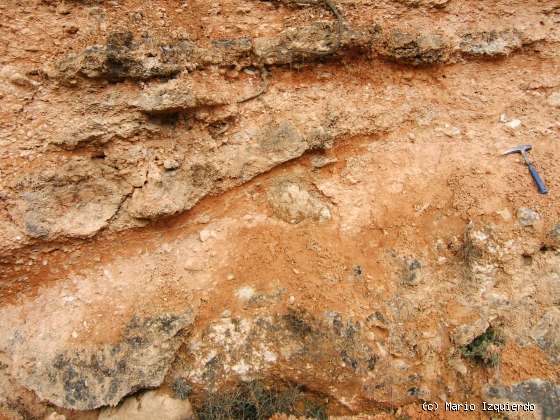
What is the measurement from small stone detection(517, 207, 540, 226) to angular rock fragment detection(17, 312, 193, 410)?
3.37 metres

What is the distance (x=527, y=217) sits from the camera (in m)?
3.51

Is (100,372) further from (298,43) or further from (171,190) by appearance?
(298,43)

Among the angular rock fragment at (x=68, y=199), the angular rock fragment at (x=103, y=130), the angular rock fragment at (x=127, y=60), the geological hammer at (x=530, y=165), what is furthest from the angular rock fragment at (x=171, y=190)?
the geological hammer at (x=530, y=165)

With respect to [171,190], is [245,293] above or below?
below

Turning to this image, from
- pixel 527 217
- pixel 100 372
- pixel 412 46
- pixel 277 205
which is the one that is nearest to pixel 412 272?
pixel 527 217

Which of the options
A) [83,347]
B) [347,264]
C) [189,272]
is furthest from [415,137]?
[83,347]

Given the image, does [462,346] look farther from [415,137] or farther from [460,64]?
[460,64]

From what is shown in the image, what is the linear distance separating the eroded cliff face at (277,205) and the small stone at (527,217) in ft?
0.08

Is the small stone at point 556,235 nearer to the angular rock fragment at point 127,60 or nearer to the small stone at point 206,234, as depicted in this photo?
the small stone at point 206,234

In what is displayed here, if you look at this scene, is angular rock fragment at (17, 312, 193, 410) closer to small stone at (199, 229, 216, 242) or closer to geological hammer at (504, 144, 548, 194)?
small stone at (199, 229, 216, 242)

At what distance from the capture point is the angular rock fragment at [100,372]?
3225mm

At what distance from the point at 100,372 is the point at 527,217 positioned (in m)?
3.96

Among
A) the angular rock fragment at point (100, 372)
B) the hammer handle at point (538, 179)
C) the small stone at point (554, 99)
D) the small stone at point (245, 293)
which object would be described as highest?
the small stone at point (554, 99)

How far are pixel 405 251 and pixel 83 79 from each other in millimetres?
3190
